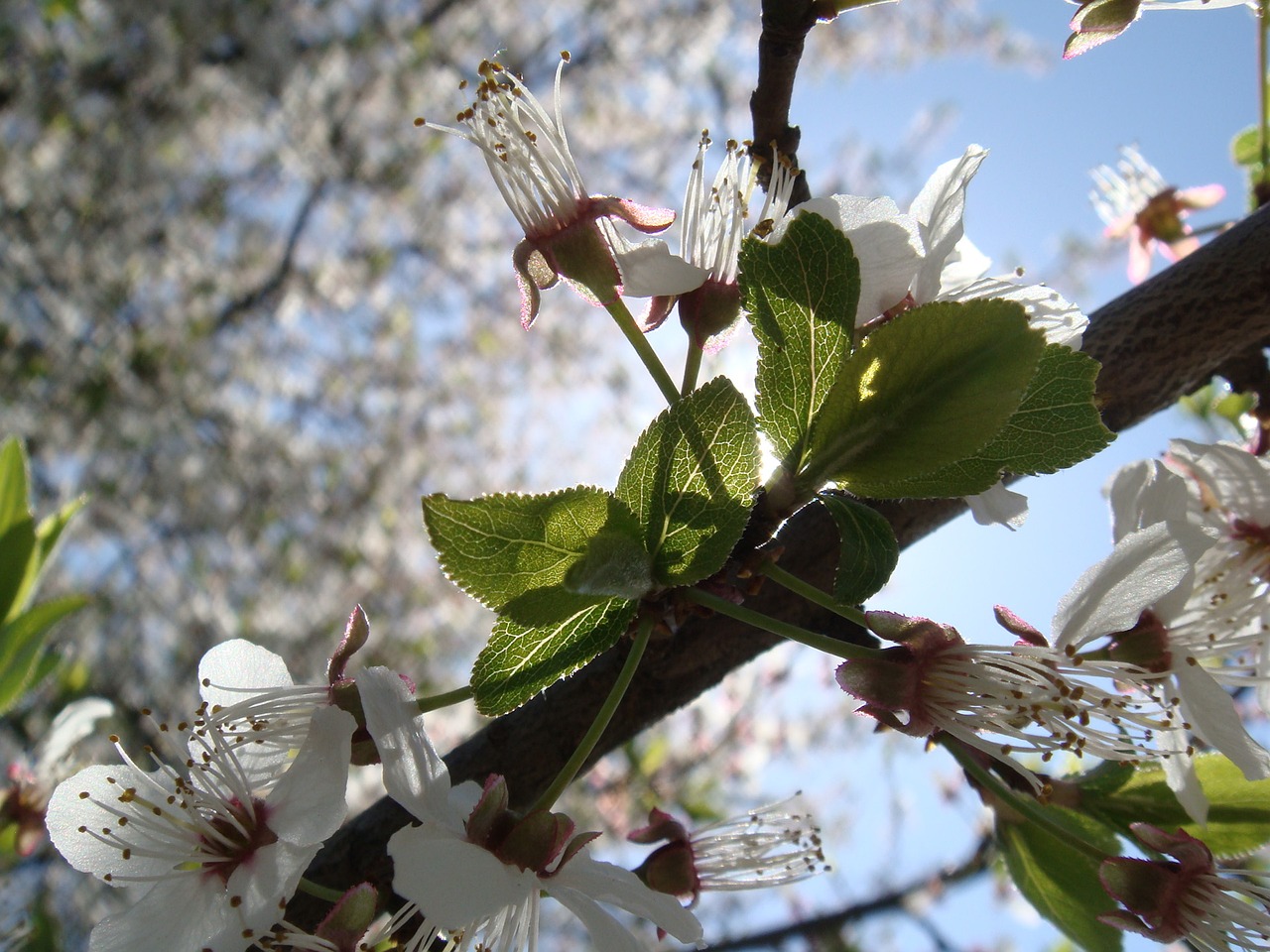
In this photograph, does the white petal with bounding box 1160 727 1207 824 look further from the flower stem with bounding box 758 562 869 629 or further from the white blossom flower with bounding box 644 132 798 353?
the white blossom flower with bounding box 644 132 798 353

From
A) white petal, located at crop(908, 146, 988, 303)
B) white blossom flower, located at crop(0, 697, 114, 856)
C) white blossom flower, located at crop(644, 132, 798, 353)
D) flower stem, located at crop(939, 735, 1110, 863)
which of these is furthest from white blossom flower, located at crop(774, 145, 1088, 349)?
white blossom flower, located at crop(0, 697, 114, 856)

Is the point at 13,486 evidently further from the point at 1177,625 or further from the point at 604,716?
the point at 1177,625

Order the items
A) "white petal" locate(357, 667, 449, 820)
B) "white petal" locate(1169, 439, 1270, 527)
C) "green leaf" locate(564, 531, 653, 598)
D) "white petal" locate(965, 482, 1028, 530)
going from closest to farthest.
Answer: "green leaf" locate(564, 531, 653, 598) → "white petal" locate(357, 667, 449, 820) → "white petal" locate(965, 482, 1028, 530) → "white petal" locate(1169, 439, 1270, 527)

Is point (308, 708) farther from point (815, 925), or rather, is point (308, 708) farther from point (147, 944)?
point (815, 925)

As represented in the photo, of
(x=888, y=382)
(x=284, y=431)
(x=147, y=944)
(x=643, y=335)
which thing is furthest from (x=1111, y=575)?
(x=284, y=431)

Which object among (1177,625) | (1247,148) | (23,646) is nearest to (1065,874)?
(1177,625)

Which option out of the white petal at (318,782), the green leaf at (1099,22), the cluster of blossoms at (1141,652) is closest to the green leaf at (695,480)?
the cluster of blossoms at (1141,652)

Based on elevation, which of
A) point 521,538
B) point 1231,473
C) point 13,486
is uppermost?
point 13,486
